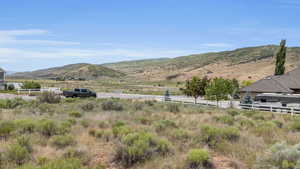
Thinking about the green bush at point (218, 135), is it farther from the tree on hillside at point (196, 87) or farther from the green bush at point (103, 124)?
the tree on hillside at point (196, 87)

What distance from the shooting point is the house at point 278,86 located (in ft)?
119

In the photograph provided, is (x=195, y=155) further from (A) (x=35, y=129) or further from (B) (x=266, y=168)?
(A) (x=35, y=129)

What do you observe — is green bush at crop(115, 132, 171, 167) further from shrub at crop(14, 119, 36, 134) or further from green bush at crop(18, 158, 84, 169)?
shrub at crop(14, 119, 36, 134)

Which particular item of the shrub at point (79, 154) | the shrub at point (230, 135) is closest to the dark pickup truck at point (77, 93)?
the shrub at point (230, 135)

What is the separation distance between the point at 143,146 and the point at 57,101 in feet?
74.8

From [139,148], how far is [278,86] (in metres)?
Answer: 33.1

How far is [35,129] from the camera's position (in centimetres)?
1134

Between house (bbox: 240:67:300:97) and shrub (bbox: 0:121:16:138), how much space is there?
1284 inches

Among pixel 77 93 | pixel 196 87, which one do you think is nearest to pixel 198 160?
pixel 196 87

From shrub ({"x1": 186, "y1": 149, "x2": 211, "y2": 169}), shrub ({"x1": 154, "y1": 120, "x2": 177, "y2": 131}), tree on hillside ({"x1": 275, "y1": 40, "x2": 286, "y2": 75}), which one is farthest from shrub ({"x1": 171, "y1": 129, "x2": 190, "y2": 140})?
tree on hillside ({"x1": 275, "y1": 40, "x2": 286, "y2": 75})

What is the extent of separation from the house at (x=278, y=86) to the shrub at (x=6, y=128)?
3261 cm

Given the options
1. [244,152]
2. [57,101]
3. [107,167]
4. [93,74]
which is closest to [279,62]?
[57,101]

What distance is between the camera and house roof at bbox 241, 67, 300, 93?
119ft

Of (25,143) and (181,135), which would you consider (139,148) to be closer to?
(181,135)
